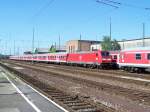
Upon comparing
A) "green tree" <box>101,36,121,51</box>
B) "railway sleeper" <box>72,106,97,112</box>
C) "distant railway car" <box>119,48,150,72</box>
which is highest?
"green tree" <box>101,36,121,51</box>

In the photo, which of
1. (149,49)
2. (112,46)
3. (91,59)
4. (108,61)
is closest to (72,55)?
(91,59)

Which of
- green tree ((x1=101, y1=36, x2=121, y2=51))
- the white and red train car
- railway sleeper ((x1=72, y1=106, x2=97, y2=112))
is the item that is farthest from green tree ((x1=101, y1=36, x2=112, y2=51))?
railway sleeper ((x1=72, y1=106, x2=97, y2=112))

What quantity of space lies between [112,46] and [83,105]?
4403 inches

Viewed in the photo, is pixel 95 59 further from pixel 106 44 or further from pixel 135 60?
pixel 106 44

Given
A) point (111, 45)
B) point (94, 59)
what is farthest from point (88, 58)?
point (111, 45)

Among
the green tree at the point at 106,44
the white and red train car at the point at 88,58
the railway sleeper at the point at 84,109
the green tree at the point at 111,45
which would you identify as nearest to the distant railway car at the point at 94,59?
the white and red train car at the point at 88,58

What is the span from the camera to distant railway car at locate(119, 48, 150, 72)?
41812 mm

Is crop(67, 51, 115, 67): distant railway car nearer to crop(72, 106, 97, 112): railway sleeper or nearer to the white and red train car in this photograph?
the white and red train car

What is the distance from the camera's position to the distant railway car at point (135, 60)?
137 ft

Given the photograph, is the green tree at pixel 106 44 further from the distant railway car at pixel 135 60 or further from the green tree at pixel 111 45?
the distant railway car at pixel 135 60

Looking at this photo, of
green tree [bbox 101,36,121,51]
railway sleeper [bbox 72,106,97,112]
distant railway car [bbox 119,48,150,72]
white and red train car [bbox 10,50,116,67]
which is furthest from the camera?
green tree [bbox 101,36,121,51]

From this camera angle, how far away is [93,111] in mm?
13578

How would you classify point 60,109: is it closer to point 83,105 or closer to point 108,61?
point 83,105

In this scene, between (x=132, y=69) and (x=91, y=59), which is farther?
(x=91, y=59)
